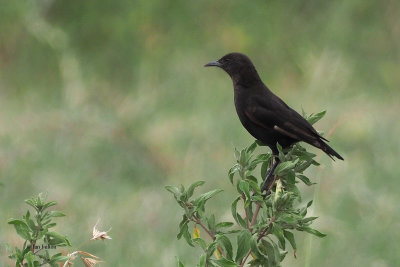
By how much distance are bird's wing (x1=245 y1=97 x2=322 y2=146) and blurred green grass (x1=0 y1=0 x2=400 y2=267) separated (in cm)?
170

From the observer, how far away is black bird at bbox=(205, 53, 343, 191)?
3.58 m

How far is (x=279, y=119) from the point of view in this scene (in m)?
3.73

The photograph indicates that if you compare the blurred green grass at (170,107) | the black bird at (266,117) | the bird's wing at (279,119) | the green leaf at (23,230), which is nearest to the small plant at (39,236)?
the green leaf at (23,230)

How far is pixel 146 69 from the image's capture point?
900 cm

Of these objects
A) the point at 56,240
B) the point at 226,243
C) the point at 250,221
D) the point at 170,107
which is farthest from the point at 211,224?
the point at 170,107

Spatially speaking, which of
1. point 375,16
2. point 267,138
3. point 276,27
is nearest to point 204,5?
point 276,27

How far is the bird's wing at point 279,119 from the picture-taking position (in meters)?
3.56

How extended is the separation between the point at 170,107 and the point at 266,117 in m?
4.57

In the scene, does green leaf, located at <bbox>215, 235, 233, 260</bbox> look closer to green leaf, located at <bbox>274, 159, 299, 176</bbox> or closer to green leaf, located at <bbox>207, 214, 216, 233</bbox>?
green leaf, located at <bbox>207, 214, 216, 233</bbox>

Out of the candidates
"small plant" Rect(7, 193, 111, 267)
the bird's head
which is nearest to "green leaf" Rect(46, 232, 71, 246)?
"small plant" Rect(7, 193, 111, 267)

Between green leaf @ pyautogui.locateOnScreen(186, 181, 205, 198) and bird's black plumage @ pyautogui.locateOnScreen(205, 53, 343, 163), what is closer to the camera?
green leaf @ pyautogui.locateOnScreen(186, 181, 205, 198)

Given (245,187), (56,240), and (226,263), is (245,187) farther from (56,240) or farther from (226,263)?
(56,240)

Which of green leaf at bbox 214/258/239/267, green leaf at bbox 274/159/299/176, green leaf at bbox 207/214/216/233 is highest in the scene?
green leaf at bbox 274/159/299/176

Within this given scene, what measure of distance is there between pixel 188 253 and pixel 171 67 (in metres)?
3.68
